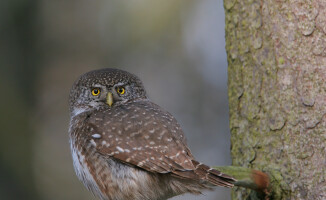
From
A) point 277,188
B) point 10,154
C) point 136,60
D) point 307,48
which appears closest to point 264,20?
point 307,48

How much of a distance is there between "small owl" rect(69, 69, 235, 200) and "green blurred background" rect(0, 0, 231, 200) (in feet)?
13.2

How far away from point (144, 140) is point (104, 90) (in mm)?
917

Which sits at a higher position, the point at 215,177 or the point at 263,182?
the point at 215,177

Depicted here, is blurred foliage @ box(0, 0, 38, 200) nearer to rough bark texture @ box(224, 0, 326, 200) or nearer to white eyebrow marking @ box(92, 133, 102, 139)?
white eyebrow marking @ box(92, 133, 102, 139)

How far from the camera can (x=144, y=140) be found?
11.1 feet

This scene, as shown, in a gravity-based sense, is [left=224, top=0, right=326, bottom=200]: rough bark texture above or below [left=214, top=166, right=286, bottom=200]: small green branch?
above

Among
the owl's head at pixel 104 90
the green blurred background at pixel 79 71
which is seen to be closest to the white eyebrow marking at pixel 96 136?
the owl's head at pixel 104 90

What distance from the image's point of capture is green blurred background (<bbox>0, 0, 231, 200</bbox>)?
26.2 feet

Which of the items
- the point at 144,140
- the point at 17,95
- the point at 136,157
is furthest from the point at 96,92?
the point at 17,95

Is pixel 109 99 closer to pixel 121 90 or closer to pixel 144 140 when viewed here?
pixel 121 90

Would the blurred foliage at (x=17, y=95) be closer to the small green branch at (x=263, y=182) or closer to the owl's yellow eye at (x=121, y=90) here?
the owl's yellow eye at (x=121, y=90)

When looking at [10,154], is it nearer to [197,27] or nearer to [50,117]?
[50,117]

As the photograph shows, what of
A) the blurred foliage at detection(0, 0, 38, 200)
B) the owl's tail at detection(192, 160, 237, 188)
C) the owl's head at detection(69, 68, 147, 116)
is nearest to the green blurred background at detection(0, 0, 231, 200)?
the blurred foliage at detection(0, 0, 38, 200)

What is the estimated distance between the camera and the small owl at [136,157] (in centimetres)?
319
